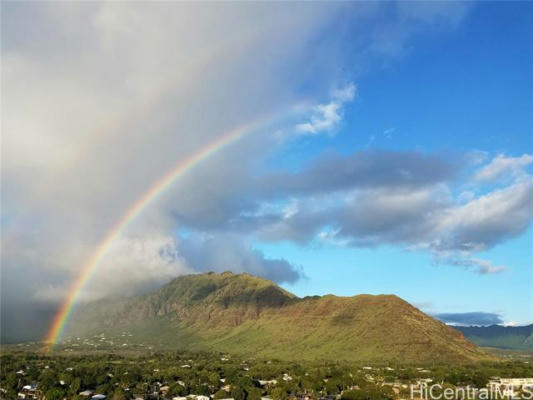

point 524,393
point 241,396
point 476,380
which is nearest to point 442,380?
point 476,380

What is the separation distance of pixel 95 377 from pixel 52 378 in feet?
60.1

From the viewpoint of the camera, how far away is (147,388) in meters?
178

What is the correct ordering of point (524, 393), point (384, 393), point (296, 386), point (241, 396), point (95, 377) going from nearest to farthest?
1. point (524, 393)
2. point (384, 393)
3. point (241, 396)
4. point (296, 386)
5. point (95, 377)

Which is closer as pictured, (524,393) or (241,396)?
(524,393)

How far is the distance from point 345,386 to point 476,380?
46.7 metres

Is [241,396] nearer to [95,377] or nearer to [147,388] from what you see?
[147,388]

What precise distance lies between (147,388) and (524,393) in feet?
412

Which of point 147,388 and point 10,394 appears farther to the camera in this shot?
point 147,388

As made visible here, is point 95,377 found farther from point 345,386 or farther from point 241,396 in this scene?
point 345,386

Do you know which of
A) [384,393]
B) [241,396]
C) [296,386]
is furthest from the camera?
[296,386]

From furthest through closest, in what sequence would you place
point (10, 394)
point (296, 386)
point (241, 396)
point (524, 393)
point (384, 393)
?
point (296, 386) < point (10, 394) < point (241, 396) < point (384, 393) < point (524, 393)

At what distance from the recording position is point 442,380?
18150cm

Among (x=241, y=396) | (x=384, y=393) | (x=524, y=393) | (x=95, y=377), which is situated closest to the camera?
(x=524, y=393)

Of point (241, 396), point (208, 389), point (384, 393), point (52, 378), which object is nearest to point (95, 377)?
point (52, 378)
